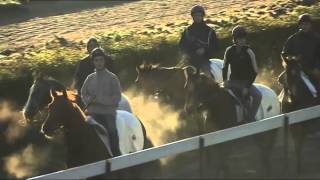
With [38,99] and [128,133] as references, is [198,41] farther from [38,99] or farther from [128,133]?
[38,99]

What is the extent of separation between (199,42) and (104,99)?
11.2 ft

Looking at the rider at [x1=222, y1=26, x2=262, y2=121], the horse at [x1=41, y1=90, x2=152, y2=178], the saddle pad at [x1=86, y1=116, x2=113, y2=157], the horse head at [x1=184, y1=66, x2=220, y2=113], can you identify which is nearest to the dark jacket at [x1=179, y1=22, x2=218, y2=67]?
the rider at [x1=222, y1=26, x2=262, y2=121]

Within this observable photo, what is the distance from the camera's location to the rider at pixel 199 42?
10.8 m

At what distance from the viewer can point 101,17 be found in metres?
24.2

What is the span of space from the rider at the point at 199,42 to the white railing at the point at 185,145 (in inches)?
81.4

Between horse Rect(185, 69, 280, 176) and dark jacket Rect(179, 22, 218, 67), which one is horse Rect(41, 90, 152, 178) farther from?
Answer: dark jacket Rect(179, 22, 218, 67)

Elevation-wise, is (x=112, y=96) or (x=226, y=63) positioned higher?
(x=112, y=96)

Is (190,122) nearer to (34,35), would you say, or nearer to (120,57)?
(120,57)

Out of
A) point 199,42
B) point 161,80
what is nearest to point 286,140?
point 161,80

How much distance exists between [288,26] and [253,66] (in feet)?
19.0

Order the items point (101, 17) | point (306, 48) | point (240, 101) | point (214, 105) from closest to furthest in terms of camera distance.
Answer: point (214, 105), point (240, 101), point (306, 48), point (101, 17)

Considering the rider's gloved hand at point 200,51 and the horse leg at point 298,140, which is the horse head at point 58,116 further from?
the rider's gloved hand at point 200,51

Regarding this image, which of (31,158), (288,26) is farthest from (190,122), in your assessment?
(288,26)

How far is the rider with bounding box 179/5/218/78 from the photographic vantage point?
1077 cm
